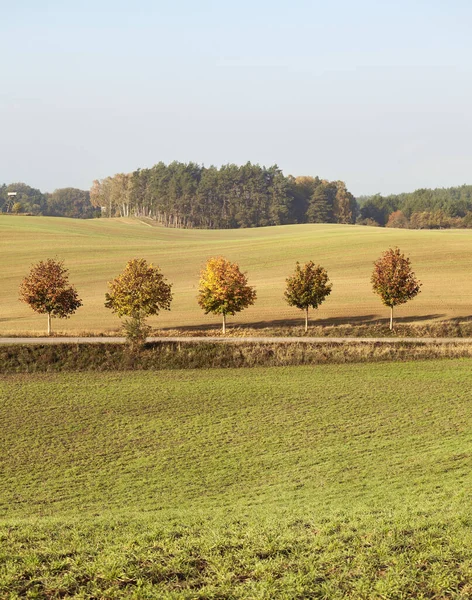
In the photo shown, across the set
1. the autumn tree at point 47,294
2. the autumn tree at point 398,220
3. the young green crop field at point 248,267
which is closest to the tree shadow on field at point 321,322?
the young green crop field at point 248,267

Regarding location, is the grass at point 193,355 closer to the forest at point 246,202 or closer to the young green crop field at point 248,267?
the young green crop field at point 248,267

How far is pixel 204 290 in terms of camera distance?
5109cm

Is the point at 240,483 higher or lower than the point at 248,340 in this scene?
lower

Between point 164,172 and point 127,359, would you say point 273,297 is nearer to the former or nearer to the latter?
point 127,359

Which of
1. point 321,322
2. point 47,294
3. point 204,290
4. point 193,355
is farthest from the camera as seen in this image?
point 321,322

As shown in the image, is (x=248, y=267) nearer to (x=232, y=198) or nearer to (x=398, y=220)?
(x=232, y=198)

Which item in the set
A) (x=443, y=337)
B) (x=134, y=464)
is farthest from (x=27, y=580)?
(x=443, y=337)

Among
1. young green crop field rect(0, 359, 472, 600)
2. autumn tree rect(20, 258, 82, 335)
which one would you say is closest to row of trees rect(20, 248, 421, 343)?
autumn tree rect(20, 258, 82, 335)

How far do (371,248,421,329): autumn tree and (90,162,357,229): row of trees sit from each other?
388 feet

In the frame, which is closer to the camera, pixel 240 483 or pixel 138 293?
pixel 240 483

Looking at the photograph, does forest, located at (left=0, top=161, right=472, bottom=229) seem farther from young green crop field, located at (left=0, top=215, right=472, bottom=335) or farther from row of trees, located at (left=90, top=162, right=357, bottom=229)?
young green crop field, located at (left=0, top=215, right=472, bottom=335)

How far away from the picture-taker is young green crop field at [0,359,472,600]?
34.0 feet

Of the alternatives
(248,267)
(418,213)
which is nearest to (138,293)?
(248,267)

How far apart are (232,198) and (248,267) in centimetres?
10040
